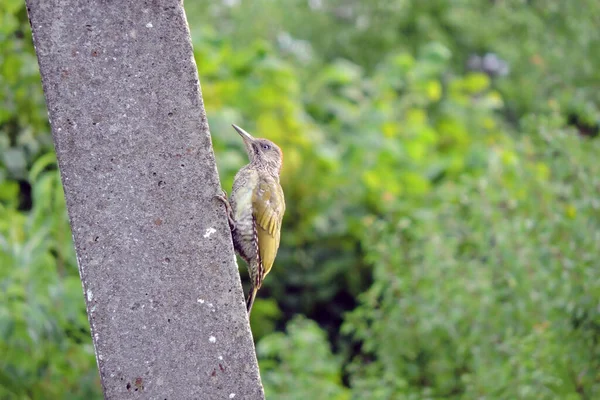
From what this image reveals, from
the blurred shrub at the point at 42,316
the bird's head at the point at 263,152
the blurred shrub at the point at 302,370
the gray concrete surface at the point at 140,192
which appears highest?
the gray concrete surface at the point at 140,192

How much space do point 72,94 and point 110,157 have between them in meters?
0.20

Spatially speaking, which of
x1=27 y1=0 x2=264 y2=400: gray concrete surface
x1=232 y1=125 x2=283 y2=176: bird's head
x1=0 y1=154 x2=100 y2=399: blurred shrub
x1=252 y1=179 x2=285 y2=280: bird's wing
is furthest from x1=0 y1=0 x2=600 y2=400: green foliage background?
x1=27 y1=0 x2=264 y2=400: gray concrete surface

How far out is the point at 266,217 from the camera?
148 inches

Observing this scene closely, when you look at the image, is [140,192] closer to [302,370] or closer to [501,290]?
[501,290]

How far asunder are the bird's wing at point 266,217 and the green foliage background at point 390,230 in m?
1.43

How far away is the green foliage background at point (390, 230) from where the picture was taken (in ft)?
15.8

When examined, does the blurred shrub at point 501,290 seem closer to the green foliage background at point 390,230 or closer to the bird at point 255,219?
the green foliage background at point 390,230

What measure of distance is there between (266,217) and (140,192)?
129 centimetres

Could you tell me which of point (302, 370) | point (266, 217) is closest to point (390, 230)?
point (302, 370)

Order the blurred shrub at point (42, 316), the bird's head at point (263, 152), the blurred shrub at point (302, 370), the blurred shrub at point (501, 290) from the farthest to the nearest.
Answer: the blurred shrub at point (302, 370)
the blurred shrub at point (501, 290)
the blurred shrub at point (42, 316)
the bird's head at point (263, 152)

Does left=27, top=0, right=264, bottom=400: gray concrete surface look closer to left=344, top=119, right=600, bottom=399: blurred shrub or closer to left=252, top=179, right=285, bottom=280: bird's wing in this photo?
left=252, top=179, right=285, bottom=280: bird's wing

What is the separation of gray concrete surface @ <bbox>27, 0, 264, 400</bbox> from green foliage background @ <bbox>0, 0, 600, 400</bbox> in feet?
7.13

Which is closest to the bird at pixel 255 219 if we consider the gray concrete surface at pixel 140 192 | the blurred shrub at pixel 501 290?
the gray concrete surface at pixel 140 192

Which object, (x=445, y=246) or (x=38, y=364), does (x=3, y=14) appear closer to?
(x=38, y=364)
